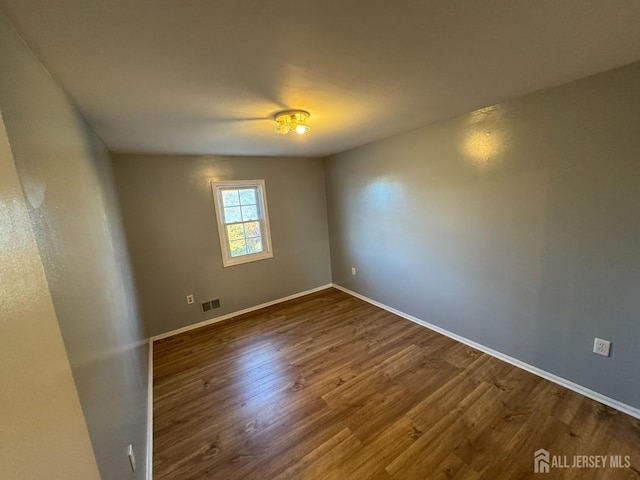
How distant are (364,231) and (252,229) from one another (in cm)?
163

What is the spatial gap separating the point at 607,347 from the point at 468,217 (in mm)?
1304

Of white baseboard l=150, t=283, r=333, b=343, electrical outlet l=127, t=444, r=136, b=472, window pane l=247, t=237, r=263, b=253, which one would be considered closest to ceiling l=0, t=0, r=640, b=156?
electrical outlet l=127, t=444, r=136, b=472

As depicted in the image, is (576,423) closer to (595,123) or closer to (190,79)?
(595,123)

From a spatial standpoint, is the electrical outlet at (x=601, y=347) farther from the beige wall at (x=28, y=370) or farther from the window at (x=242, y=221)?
the window at (x=242, y=221)

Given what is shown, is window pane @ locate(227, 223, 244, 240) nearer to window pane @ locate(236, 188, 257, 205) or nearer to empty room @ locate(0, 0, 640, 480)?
empty room @ locate(0, 0, 640, 480)

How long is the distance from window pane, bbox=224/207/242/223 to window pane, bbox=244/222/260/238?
0.14 meters

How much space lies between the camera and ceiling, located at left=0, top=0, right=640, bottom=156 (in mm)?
905

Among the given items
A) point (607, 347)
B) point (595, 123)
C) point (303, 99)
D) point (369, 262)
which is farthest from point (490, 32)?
point (369, 262)

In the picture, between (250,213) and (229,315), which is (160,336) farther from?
(250,213)

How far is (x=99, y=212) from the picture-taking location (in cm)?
159

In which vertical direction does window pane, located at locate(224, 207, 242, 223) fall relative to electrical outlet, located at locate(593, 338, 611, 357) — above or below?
above

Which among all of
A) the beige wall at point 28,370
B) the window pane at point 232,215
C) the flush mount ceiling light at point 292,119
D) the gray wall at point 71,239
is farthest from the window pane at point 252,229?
the beige wall at point 28,370

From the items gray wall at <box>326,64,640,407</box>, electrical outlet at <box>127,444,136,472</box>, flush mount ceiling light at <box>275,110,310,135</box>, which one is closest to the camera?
electrical outlet at <box>127,444,136,472</box>

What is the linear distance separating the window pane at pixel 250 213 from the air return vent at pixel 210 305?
1196 millimetres
